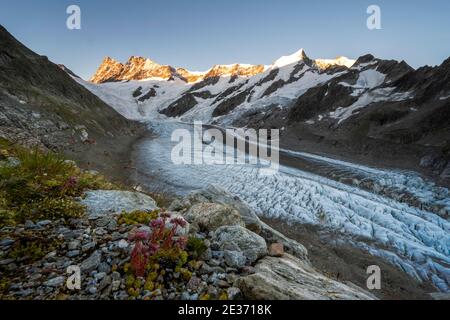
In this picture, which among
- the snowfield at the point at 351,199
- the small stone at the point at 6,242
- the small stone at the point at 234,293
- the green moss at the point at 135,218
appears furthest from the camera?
the snowfield at the point at 351,199

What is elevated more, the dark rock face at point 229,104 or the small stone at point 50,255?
the dark rock face at point 229,104

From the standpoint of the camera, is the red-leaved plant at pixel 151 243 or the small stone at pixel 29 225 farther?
the small stone at pixel 29 225

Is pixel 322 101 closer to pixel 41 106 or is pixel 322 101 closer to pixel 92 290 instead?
pixel 41 106

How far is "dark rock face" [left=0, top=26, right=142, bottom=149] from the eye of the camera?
24.9 metres

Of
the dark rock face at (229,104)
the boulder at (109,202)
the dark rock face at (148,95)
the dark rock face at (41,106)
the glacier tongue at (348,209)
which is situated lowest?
the glacier tongue at (348,209)

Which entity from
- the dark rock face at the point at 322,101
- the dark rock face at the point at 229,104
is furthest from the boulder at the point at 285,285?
the dark rock face at the point at 229,104

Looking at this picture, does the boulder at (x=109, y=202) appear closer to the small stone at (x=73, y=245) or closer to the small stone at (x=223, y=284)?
the small stone at (x=73, y=245)

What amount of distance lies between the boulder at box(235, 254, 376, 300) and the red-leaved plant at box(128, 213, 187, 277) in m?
1.48

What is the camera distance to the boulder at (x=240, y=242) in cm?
579

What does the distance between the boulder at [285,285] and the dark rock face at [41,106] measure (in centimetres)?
2263

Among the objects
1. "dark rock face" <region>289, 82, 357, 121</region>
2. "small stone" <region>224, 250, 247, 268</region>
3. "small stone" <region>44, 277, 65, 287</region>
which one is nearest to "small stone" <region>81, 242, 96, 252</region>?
"small stone" <region>44, 277, 65, 287</region>

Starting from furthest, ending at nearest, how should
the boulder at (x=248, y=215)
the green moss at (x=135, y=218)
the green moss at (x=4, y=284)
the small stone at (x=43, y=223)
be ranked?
the boulder at (x=248, y=215) → the green moss at (x=135, y=218) → the small stone at (x=43, y=223) → the green moss at (x=4, y=284)

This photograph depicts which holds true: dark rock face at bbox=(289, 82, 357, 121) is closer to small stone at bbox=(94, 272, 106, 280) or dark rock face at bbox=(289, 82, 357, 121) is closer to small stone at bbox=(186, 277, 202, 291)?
small stone at bbox=(186, 277, 202, 291)

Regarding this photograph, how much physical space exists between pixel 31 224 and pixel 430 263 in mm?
16125
